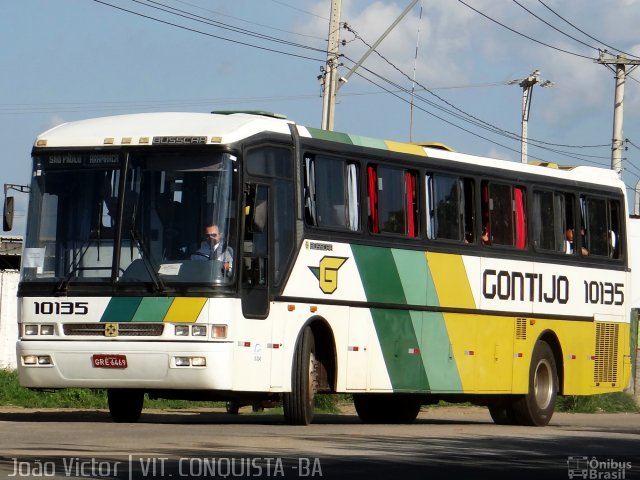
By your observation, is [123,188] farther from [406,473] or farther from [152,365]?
[406,473]

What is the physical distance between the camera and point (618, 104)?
46.2 meters

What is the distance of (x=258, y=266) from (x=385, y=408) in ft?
19.2

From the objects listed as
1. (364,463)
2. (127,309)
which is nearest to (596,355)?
(127,309)

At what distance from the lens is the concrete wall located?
88.7 feet

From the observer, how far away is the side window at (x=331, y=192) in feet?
60.3

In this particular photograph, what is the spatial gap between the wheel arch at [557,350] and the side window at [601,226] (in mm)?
1414

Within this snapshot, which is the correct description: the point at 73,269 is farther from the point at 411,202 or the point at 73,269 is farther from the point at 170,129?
the point at 411,202

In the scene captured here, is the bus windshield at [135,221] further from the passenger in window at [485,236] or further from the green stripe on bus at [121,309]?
the passenger in window at [485,236]

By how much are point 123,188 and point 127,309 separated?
1.35 m

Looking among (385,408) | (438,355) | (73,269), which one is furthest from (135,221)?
(385,408)

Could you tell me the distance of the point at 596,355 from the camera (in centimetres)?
2366

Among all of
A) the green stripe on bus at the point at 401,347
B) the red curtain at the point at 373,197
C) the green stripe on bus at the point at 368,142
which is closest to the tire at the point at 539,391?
the green stripe on bus at the point at 401,347

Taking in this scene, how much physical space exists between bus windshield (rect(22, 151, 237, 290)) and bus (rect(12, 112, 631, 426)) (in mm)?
19

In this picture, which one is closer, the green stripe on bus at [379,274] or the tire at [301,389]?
the tire at [301,389]
